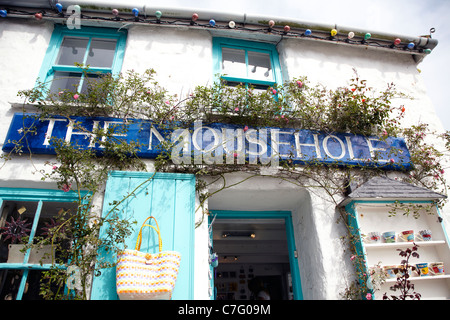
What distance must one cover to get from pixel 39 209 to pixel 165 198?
134cm

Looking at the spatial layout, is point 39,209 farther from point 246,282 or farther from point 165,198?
point 246,282

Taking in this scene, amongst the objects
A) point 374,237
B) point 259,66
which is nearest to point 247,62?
point 259,66

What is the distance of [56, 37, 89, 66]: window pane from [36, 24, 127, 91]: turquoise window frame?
6 centimetres

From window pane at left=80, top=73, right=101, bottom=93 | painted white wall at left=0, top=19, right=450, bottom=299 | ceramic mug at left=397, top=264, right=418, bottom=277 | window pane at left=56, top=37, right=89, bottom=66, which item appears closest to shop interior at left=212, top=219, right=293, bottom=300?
painted white wall at left=0, top=19, right=450, bottom=299

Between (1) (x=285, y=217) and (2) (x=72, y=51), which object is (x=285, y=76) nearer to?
(1) (x=285, y=217)

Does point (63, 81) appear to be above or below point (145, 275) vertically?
above

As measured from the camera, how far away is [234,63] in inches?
181

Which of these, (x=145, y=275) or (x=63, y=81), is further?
(x=63, y=81)

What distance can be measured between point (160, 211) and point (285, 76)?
8.90ft

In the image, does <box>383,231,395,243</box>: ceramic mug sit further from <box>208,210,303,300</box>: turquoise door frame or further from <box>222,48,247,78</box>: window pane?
<box>222,48,247,78</box>: window pane

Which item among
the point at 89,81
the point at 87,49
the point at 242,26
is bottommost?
the point at 89,81

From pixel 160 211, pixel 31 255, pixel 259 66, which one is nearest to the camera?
pixel 31 255

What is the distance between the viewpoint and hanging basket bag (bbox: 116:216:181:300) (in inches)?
93.0
